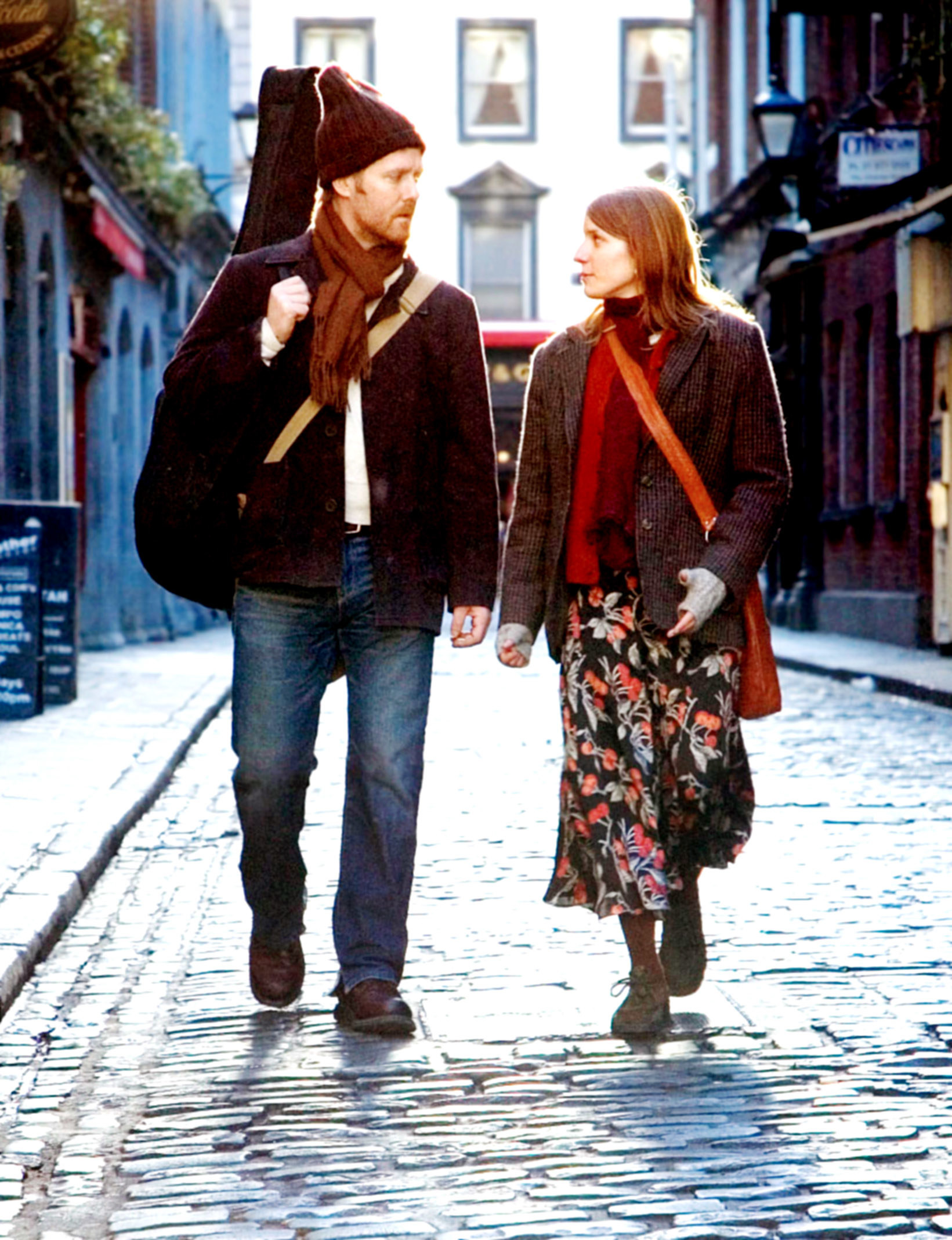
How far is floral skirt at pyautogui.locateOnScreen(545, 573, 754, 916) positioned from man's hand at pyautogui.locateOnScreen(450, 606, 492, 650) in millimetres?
183

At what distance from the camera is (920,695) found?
16.7 m

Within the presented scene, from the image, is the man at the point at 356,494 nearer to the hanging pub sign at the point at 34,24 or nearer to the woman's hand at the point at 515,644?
the woman's hand at the point at 515,644

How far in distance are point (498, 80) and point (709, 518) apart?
4687 cm

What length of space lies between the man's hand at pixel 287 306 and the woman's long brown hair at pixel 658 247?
2.06 ft

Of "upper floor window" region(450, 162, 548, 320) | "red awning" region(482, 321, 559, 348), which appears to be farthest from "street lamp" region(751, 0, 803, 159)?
"upper floor window" region(450, 162, 548, 320)

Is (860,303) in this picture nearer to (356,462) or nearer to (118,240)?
(118,240)

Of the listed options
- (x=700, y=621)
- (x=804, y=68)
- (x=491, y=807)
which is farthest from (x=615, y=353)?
(x=804, y=68)

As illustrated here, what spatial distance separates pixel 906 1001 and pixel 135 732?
7665mm

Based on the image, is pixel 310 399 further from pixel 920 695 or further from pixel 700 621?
pixel 920 695

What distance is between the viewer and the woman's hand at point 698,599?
5.17m

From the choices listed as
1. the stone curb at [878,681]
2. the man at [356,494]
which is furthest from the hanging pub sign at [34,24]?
the man at [356,494]

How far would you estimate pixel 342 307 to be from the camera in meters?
5.34

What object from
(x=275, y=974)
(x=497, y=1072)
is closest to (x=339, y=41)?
(x=275, y=974)

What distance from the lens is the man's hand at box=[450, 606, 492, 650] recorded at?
5.45 metres
